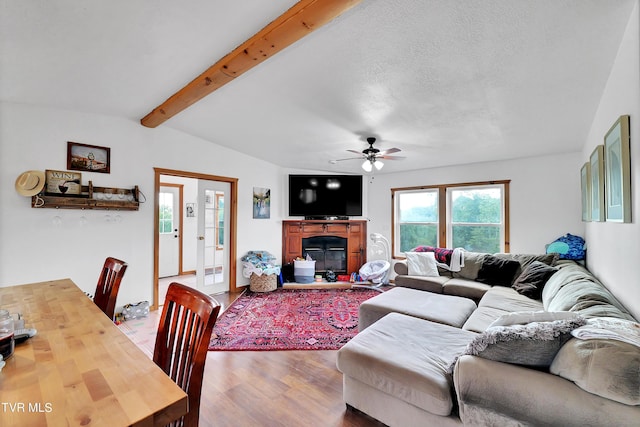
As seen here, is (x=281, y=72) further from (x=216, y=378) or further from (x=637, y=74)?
(x=216, y=378)

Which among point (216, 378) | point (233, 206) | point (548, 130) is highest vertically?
point (548, 130)

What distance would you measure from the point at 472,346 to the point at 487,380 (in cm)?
16

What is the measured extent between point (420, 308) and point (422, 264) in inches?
63.1

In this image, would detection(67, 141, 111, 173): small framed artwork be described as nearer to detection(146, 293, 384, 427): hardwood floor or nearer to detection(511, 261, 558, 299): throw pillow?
detection(146, 293, 384, 427): hardwood floor

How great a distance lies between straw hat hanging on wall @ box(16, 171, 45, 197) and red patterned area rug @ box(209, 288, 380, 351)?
7.66 ft

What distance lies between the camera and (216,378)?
216 centimetres

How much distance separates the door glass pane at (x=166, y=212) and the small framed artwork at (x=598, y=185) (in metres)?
6.47

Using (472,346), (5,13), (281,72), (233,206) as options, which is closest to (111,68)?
(5,13)

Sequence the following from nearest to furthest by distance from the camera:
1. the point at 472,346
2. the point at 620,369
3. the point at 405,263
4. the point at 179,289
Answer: the point at 620,369, the point at 179,289, the point at 472,346, the point at 405,263

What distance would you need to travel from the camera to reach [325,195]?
5418 millimetres

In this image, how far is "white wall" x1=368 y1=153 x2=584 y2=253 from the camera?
3707 mm

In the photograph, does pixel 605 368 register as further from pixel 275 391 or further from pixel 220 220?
pixel 220 220

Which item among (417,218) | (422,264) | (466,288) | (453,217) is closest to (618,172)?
(466,288)

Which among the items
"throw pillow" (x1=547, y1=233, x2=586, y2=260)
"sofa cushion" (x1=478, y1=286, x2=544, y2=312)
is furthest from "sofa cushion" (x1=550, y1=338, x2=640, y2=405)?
"throw pillow" (x1=547, y1=233, x2=586, y2=260)
